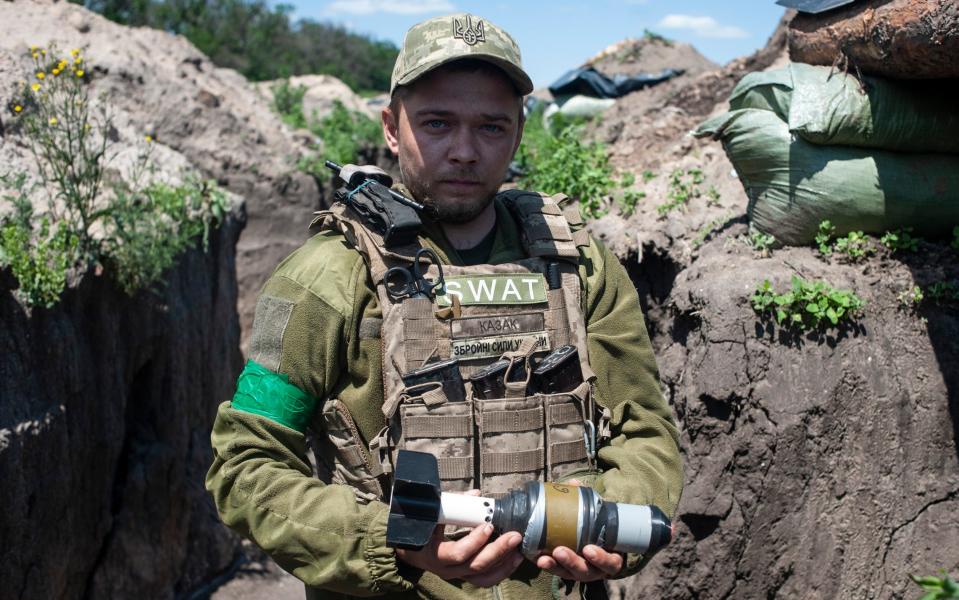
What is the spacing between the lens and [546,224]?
229 cm

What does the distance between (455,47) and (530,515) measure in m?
1.03

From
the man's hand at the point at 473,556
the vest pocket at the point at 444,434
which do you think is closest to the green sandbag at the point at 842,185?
the vest pocket at the point at 444,434

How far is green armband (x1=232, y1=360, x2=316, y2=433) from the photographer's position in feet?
6.49

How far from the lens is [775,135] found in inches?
153

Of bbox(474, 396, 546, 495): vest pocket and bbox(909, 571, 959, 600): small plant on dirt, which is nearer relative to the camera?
bbox(909, 571, 959, 600): small plant on dirt

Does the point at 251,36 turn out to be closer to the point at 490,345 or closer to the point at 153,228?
the point at 153,228

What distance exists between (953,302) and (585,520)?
101 inches

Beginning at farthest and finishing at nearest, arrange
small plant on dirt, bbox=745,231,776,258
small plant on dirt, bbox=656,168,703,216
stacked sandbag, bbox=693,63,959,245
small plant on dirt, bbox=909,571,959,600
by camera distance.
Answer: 1. small plant on dirt, bbox=656,168,703,216
2. small plant on dirt, bbox=745,231,776,258
3. stacked sandbag, bbox=693,63,959,245
4. small plant on dirt, bbox=909,571,959,600

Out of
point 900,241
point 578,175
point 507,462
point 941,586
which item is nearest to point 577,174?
point 578,175

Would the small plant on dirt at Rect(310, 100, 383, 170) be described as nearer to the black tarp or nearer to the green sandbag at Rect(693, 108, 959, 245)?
the black tarp

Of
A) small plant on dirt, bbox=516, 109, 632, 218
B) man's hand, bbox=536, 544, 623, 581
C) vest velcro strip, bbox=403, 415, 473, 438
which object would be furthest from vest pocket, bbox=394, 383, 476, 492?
small plant on dirt, bbox=516, 109, 632, 218

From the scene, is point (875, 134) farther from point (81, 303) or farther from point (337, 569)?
point (81, 303)

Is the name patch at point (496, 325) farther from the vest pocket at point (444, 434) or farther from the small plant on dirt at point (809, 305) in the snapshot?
the small plant on dirt at point (809, 305)

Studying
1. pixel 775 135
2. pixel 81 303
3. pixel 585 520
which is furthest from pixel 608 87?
pixel 585 520
